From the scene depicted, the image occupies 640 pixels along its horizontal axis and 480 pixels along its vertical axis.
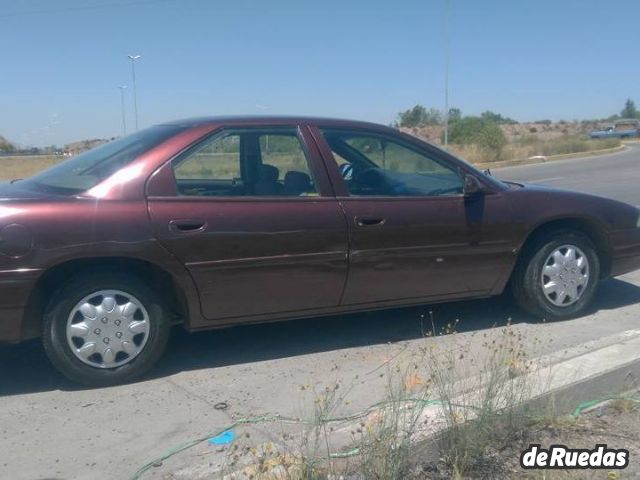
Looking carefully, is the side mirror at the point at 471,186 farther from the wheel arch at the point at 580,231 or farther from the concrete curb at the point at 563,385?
the concrete curb at the point at 563,385

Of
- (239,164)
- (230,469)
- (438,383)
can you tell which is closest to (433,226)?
(239,164)

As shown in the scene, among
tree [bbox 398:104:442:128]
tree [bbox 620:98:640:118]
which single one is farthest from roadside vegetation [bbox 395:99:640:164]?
tree [bbox 620:98:640:118]

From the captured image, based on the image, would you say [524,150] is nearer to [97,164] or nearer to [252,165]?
[252,165]

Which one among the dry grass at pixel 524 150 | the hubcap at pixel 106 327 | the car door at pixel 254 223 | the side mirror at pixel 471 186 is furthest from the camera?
the dry grass at pixel 524 150

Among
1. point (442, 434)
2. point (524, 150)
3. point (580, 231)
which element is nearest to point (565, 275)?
Answer: point (580, 231)

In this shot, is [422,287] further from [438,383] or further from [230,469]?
[230,469]

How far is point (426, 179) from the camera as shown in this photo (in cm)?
515

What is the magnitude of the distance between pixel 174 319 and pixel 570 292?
292 centimetres

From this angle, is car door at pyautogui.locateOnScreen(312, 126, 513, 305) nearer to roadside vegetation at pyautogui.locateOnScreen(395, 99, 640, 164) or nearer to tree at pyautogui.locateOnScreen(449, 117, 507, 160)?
roadside vegetation at pyautogui.locateOnScreen(395, 99, 640, 164)

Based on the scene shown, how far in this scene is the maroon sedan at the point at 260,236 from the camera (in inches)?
164

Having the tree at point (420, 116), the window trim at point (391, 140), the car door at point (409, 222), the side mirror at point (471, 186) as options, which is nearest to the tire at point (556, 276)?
the car door at point (409, 222)

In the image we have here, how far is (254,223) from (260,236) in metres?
0.09

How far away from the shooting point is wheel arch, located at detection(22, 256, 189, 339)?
163 inches

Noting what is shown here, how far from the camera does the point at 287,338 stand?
521cm
